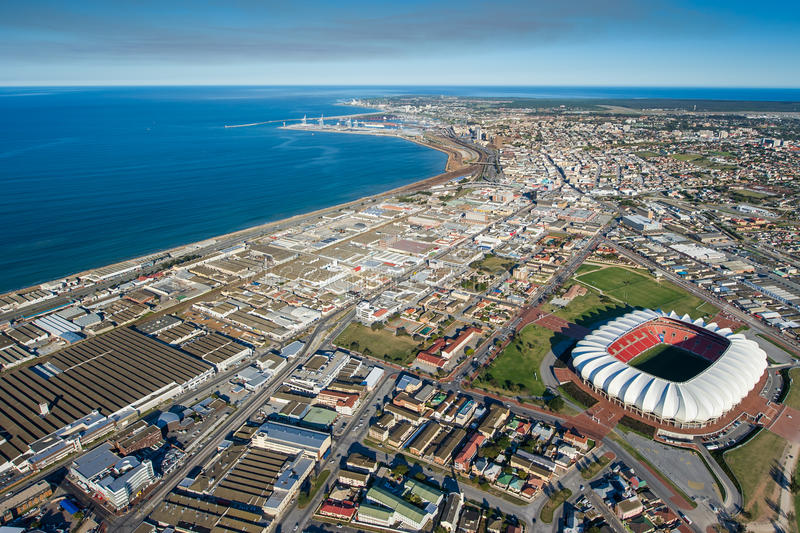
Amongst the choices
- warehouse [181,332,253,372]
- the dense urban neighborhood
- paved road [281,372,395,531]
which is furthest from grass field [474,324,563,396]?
warehouse [181,332,253,372]

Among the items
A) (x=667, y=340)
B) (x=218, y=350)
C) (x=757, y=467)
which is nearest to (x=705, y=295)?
(x=667, y=340)

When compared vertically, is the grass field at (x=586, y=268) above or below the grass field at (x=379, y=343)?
above

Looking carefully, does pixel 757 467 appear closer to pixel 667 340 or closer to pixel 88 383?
pixel 667 340

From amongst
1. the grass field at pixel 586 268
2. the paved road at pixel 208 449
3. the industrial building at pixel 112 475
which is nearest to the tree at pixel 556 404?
the paved road at pixel 208 449

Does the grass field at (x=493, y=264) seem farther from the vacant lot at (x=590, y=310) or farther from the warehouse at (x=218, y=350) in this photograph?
the warehouse at (x=218, y=350)

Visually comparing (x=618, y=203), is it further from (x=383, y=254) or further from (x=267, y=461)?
(x=267, y=461)

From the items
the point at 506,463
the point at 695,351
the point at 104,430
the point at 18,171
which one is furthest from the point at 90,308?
the point at 18,171

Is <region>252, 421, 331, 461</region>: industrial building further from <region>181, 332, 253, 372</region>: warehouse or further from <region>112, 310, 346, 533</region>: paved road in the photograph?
Answer: <region>181, 332, 253, 372</region>: warehouse
